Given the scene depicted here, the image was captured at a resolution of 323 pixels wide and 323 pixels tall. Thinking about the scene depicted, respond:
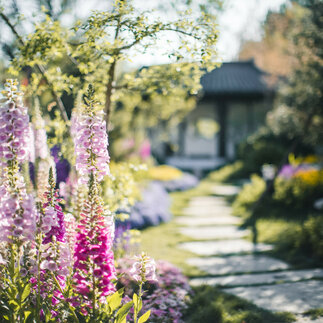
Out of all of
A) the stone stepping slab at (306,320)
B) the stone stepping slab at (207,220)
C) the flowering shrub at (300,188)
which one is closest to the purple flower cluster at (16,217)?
the stone stepping slab at (306,320)

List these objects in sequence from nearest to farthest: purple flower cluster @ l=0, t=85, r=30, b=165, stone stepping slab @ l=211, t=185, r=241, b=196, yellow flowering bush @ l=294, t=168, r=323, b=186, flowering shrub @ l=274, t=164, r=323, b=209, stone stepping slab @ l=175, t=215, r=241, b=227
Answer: purple flower cluster @ l=0, t=85, r=30, b=165 < stone stepping slab @ l=175, t=215, r=241, b=227 < flowering shrub @ l=274, t=164, r=323, b=209 < yellow flowering bush @ l=294, t=168, r=323, b=186 < stone stepping slab @ l=211, t=185, r=241, b=196

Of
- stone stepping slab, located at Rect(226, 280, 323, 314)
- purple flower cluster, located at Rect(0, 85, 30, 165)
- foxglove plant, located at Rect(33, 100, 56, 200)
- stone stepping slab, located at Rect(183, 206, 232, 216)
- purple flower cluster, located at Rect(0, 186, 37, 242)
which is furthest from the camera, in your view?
stone stepping slab, located at Rect(183, 206, 232, 216)

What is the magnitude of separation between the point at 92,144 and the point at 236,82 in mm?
19243

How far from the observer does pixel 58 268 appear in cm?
233

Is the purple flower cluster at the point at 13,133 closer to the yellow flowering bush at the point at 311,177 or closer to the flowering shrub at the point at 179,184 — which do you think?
the yellow flowering bush at the point at 311,177

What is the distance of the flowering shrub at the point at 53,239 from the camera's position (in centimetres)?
216

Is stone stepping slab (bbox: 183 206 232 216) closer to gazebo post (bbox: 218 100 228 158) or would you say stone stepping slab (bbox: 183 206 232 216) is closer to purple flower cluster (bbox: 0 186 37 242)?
purple flower cluster (bbox: 0 186 37 242)

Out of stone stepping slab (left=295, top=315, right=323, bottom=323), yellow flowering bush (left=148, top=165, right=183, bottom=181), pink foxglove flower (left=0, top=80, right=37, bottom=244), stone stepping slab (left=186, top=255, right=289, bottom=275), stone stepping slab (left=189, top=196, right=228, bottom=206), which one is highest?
pink foxglove flower (left=0, top=80, right=37, bottom=244)

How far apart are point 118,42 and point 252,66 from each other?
22.0m

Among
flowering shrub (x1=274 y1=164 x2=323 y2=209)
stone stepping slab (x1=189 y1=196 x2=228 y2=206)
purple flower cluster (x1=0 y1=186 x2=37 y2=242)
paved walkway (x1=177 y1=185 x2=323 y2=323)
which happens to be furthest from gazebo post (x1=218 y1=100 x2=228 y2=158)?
purple flower cluster (x1=0 y1=186 x2=37 y2=242)

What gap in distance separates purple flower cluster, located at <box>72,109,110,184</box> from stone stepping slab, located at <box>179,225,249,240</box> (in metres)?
4.79

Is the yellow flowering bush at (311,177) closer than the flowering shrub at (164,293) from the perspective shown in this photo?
No

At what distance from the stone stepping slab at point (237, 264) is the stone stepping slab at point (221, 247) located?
300mm

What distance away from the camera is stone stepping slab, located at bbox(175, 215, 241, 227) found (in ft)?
26.4
